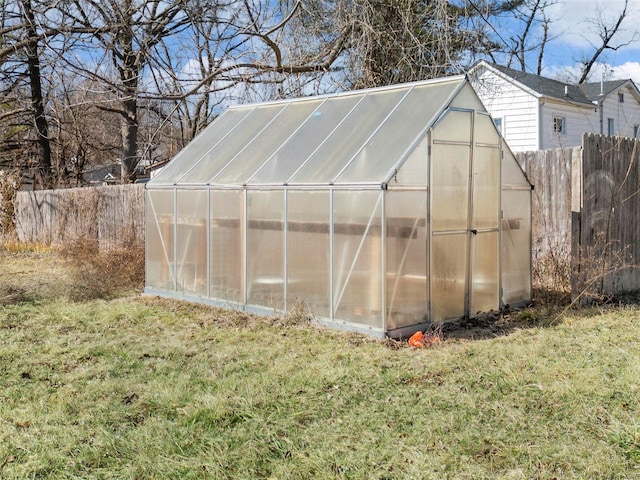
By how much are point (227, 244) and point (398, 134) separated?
2646mm

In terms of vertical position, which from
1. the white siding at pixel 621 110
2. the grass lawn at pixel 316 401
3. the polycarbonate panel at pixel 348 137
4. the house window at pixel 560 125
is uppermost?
the white siding at pixel 621 110

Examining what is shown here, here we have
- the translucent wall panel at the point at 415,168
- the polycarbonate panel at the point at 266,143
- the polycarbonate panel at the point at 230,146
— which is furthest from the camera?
the polycarbonate panel at the point at 230,146

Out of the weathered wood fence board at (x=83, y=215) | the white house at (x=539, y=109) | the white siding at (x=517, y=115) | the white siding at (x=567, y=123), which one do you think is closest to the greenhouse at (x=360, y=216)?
the weathered wood fence board at (x=83, y=215)

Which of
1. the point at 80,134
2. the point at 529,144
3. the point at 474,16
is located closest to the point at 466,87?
the point at 474,16

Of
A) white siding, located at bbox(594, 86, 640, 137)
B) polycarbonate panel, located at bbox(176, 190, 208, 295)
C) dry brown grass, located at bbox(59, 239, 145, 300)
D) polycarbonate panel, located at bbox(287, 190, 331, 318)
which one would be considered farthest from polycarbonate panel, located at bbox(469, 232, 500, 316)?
white siding, located at bbox(594, 86, 640, 137)

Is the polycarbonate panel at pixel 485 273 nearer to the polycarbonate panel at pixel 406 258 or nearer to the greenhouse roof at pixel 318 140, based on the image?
the polycarbonate panel at pixel 406 258

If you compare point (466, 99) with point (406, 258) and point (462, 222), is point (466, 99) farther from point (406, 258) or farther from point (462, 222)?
point (406, 258)

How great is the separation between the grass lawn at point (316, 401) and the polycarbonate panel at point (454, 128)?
2.15 m

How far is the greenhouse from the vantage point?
269 inches

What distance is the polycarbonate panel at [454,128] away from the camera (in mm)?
7308

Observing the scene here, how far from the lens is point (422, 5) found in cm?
1183

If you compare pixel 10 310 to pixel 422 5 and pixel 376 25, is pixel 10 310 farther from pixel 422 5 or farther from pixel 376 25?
pixel 422 5

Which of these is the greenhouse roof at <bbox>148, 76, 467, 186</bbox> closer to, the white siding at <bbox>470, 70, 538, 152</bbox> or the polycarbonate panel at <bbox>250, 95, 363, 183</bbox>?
the polycarbonate panel at <bbox>250, 95, 363, 183</bbox>

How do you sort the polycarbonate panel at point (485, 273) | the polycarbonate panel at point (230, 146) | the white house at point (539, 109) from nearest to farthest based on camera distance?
1. the polycarbonate panel at point (485, 273)
2. the polycarbonate panel at point (230, 146)
3. the white house at point (539, 109)
